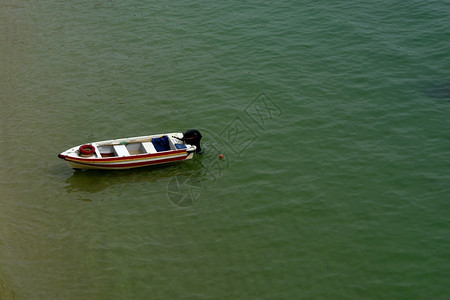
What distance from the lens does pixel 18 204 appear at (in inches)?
910

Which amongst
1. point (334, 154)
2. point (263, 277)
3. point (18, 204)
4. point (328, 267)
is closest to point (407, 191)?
point (334, 154)

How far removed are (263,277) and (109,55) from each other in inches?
809

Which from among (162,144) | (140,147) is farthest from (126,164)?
(162,144)

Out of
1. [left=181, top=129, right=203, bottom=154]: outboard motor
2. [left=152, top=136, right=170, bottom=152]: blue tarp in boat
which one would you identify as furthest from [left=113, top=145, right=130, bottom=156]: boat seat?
[left=181, top=129, right=203, bottom=154]: outboard motor

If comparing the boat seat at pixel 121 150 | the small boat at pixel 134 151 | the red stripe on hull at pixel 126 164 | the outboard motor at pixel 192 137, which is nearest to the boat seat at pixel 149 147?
the small boat at pixel 134 151

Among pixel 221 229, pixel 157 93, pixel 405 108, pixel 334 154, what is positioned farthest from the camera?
pixel 157 93

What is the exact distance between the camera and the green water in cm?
1959

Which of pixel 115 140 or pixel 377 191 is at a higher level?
pixel 115 140

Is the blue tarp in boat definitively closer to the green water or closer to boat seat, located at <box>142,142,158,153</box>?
boat seat, located at <box>142,142,158,153</box>

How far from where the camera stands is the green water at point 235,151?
19.6m

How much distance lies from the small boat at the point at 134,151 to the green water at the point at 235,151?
2.19ft

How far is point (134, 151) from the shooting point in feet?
84.6

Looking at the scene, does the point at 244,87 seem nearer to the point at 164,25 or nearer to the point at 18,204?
the point at 164,25

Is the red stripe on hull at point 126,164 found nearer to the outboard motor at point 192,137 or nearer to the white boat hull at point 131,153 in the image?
the white boat hull at point 131,153
